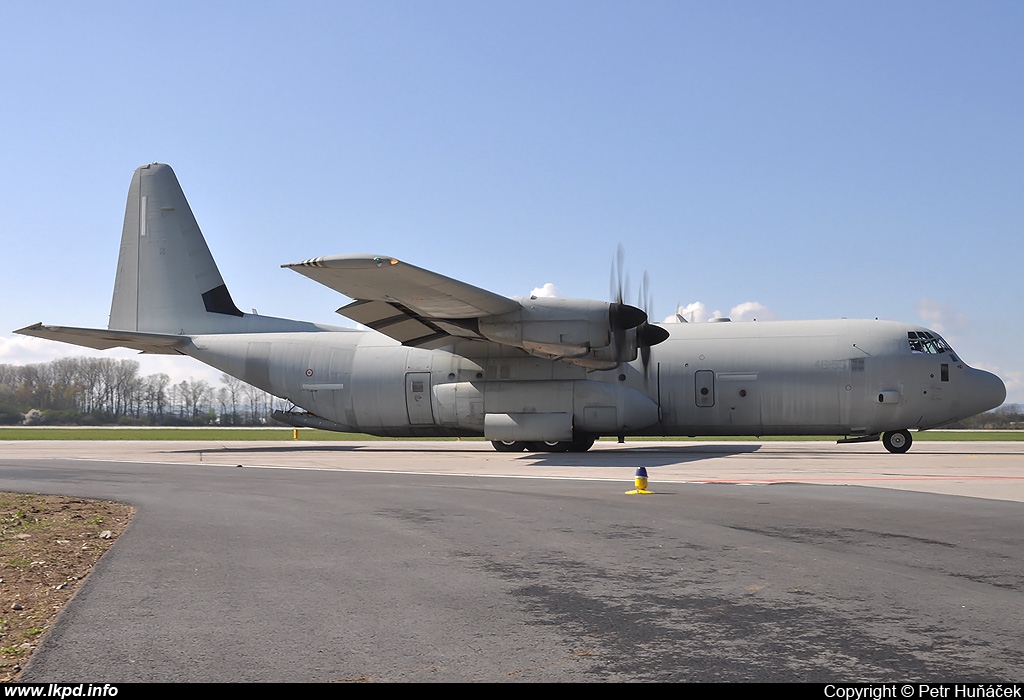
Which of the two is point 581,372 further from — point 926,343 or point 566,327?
point 926,343

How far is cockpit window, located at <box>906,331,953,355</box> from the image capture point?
985 inches

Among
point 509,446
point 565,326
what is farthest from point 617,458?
point 509,446

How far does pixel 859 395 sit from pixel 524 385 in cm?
1028

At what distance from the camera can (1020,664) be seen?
4.49m

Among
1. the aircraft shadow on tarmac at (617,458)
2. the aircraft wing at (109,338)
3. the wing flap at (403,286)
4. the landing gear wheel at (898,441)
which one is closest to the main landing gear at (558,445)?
the aircraft shadow on tarmac at (617,458)

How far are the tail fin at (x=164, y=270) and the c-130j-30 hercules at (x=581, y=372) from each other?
1.79 meters

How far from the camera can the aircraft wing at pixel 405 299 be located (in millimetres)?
20016

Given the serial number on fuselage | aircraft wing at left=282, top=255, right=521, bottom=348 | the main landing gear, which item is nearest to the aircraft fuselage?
the serial number on fuselage

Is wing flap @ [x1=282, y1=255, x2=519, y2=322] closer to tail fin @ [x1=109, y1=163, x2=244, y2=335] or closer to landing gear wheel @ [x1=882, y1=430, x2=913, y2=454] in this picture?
tail fin @ [x1=109, y1=163, x2=244, y2=335]

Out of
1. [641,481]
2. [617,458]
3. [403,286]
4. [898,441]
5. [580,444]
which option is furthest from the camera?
[580,444]

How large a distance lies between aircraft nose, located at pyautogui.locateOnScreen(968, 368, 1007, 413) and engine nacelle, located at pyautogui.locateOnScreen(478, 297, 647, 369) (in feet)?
34.3

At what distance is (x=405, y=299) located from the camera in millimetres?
22656

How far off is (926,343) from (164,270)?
2730cm

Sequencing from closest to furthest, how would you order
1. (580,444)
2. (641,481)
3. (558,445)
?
(641,481), (558,445), (580,444)
